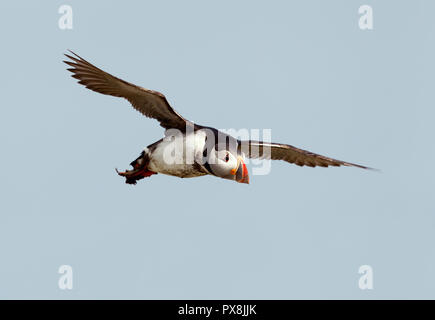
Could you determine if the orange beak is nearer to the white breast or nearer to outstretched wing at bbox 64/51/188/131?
the white breast

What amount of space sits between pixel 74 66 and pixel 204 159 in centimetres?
242

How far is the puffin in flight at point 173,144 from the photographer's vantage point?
11.7 meters

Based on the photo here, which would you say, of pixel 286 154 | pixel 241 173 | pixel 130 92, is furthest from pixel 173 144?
pixel 286 154

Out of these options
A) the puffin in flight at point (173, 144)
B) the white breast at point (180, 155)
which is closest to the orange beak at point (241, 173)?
the puffin in flight at point (173, 144)

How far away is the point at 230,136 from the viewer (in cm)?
1236

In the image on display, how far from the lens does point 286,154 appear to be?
13914 millimetres

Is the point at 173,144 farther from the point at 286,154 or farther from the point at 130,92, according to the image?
the point at 286,154

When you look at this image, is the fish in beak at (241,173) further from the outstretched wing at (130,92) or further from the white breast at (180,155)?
the outstretched wing at (130,92)

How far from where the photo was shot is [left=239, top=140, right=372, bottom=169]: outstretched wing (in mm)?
13305

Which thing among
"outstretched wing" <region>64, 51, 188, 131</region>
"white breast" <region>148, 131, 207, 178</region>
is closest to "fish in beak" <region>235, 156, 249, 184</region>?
"white breast" <region>148, 131, 207, 178</region>

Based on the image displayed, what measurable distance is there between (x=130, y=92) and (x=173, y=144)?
1063 mm

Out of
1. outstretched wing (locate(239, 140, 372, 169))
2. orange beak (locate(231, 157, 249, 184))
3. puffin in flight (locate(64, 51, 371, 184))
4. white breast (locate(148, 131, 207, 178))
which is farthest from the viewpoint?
outstretched wing (locate(239, 140, 372, 169))

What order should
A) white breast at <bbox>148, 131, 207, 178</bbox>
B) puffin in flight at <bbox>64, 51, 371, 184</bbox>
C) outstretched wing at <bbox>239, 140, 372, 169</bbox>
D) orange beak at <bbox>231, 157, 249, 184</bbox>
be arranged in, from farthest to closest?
1. outstretched wing at <bbox>239, 140, 372, 169</bbox>
2. white breast at <bbox>148, 131, 207, 178</bbox>
3. puffin in flight at <bbox>64, 51, 371, 184</bbox>
4. orange beak at <bbox>231, 157, 249, 184</bbox>

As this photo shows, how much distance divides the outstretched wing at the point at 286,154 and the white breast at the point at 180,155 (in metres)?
1.21
